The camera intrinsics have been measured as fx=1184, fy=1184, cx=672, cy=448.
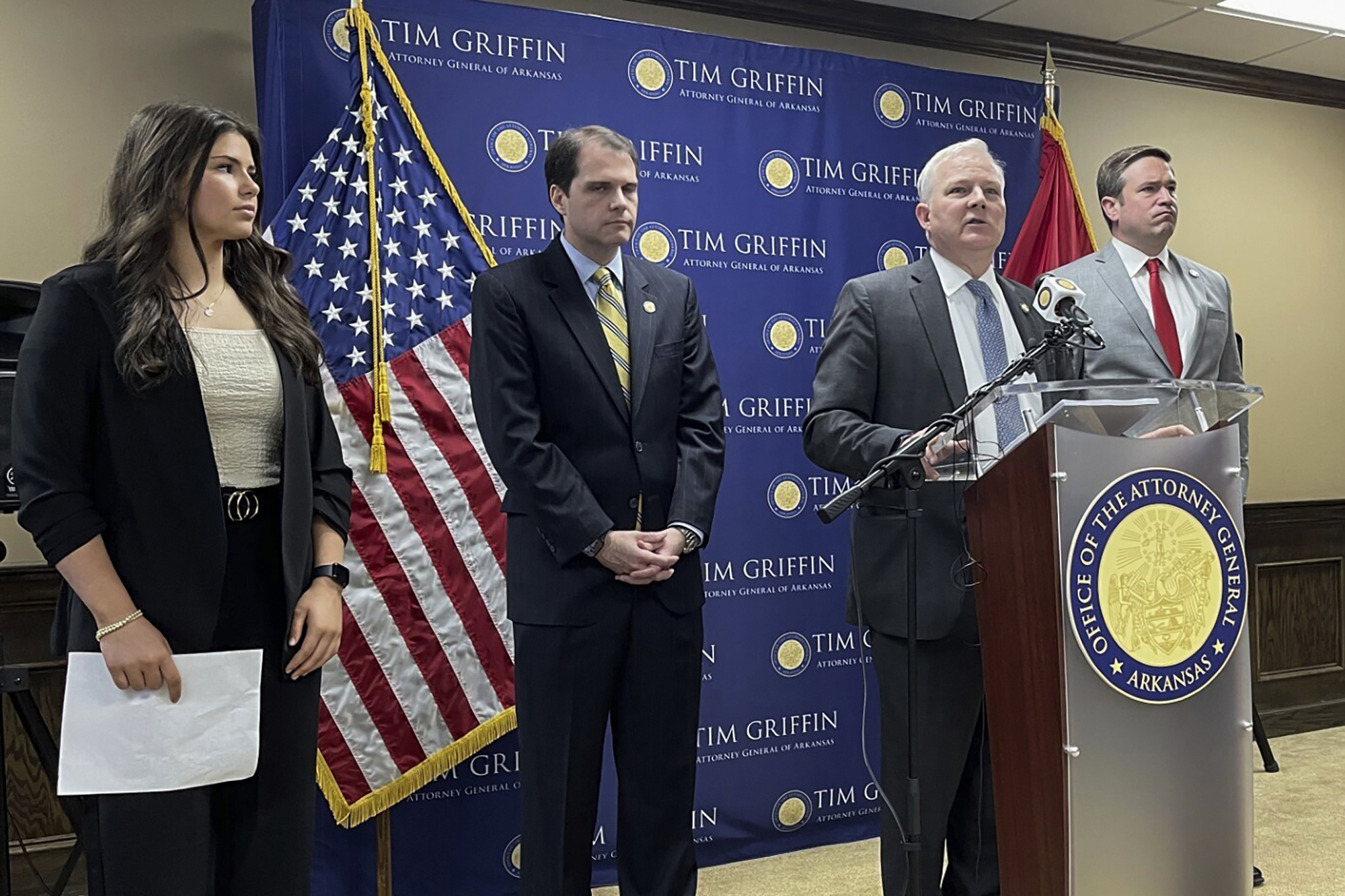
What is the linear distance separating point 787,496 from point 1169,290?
1285mm

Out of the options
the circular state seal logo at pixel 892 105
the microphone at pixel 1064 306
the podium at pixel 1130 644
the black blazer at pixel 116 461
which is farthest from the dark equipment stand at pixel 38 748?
the circular state seal logo at pixel 892 105

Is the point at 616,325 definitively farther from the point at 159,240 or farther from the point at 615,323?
the point at 159,240

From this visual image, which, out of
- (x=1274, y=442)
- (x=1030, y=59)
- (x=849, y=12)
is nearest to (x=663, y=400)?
(x=849, y=12)

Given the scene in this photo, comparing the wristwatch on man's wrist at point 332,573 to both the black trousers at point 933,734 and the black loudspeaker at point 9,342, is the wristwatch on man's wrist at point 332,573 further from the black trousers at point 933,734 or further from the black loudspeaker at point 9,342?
the black trousers at point 933,734

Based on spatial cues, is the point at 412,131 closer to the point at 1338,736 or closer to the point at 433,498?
the point at 433,498

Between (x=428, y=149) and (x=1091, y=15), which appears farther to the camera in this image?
(x=1091, y=15)

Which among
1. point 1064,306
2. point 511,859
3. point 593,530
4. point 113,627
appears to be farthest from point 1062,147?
point 113,627

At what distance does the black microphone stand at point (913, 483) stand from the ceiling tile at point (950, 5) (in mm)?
2774

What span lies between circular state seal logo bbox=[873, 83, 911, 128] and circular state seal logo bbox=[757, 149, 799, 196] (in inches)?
15.3

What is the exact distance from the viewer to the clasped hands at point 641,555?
2.33 metres

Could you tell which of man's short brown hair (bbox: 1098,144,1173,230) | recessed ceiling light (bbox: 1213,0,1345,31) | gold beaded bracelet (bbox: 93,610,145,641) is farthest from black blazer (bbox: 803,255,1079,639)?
recessed ceiling light (bbox: 1213,0,1345,31)

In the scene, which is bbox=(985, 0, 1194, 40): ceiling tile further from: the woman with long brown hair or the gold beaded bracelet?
the gold beaded bracelet

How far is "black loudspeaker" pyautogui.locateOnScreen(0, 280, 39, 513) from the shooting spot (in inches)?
94.9

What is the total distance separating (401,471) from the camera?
10.3 ft
